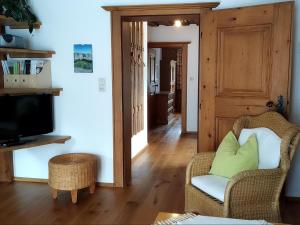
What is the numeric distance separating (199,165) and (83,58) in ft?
5.81

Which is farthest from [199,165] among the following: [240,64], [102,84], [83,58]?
[83,58]

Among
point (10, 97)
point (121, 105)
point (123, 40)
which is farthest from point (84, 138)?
point (123, 40)

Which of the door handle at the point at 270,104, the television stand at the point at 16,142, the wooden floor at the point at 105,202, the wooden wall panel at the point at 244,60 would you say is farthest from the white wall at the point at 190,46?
the television stand at the point at 16,142

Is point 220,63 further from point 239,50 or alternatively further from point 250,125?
point 250,125

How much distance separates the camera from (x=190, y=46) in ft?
23.0

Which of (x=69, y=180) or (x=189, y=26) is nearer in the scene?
(x=69, y=180)

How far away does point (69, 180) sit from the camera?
3348 mm

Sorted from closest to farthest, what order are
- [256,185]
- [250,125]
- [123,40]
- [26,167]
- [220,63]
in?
A: 1. [256,185]
2. [250,125]
3. [220,63]
4. [123,40]
5. [26,167]

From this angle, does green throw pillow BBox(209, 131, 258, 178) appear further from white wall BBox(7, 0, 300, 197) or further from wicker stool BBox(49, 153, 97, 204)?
white wall BBox(7, 0, 300, 197)

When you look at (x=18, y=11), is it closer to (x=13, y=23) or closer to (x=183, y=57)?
(x=13, y=23)

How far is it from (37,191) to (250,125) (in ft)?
7.78

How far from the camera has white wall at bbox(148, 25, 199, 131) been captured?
22.7 feet

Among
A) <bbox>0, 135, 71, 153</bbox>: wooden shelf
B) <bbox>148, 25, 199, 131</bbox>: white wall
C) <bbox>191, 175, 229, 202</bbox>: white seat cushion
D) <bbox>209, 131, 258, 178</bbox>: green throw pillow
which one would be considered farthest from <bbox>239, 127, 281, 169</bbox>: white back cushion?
<bbox>148, 25, 199, 131</bbox>: white wall

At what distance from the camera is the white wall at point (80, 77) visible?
3652mm
